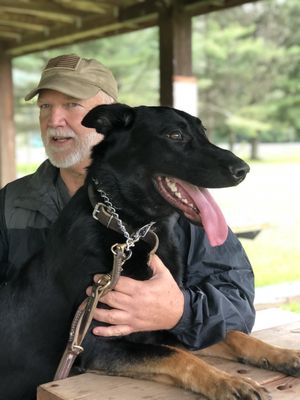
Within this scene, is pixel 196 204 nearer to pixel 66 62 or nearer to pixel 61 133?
pixel 61 133

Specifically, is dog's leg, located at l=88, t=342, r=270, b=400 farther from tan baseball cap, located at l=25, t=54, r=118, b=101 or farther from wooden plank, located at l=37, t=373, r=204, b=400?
tan baseball cap, located at l=25, t=54, r=118, b=101

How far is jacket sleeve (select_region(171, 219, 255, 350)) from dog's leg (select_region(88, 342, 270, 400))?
0.52ft

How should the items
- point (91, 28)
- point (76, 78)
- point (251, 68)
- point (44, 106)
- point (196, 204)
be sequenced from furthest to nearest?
point (251, 68), point (91, 28), point (44, 106), point (76, 78), point (196, 204)

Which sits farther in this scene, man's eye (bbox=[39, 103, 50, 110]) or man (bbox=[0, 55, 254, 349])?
man's eye (bbox=[39, 103, 50, 110])

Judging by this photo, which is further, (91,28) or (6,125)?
(6,125)

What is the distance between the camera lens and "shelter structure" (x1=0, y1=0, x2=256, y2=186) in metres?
4.70

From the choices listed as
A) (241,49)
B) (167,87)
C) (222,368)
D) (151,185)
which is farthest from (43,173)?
(241,49)

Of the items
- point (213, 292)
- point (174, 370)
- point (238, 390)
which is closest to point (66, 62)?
point (213, 292)

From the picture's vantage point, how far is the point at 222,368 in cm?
187

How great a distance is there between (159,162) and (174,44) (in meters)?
2.94

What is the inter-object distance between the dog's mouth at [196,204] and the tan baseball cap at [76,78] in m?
0.79

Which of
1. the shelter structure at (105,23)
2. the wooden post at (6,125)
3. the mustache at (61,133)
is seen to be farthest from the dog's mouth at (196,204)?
the wooden post at (6,125)

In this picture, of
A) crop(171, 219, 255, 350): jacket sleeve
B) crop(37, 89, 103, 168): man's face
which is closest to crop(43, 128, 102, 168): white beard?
crop(37, 89, 103, 168): man's face

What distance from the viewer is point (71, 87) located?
8.48 feet
